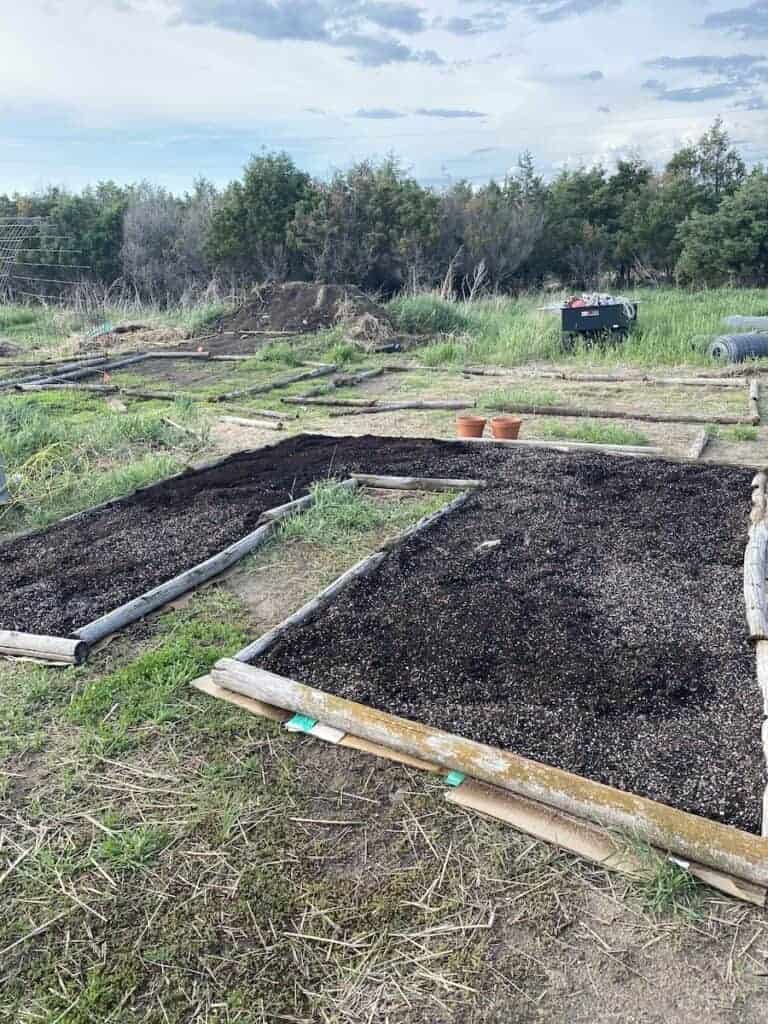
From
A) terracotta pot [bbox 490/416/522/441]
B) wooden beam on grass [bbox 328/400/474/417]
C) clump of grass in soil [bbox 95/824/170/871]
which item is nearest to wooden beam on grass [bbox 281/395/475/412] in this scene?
wooden beam on grass [bbox 328/400/474/417]

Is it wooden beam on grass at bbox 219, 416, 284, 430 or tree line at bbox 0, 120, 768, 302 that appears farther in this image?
tree line at bbox 0, 120, 768, 302

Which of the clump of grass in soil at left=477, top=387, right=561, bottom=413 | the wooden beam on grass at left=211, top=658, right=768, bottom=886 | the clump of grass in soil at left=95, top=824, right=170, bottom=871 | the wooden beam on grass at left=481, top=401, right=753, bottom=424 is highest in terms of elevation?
the clump of grass in soil at left=477, top=387, right=561, bottom=413

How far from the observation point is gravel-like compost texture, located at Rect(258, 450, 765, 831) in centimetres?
219

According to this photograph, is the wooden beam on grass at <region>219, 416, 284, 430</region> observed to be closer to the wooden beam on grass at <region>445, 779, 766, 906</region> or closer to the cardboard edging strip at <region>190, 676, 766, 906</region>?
the cardboard edging strip at <region>190, 676, 766, 906</region>

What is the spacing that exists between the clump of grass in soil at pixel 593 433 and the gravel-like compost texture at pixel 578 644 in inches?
62.5

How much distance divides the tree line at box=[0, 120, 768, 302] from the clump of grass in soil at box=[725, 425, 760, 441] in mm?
10323

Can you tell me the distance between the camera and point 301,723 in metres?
2.46

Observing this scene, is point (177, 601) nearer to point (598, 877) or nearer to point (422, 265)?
point (598, 877)

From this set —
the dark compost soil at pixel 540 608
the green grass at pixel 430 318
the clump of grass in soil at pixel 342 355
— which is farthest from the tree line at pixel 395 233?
the dark compost soil at pixel 540 608

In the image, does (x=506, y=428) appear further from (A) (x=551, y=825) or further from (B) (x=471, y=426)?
(A) (x=551, y=825)

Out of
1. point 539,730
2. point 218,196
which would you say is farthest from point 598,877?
point 218,196

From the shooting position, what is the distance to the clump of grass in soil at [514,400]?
7355 millimetres

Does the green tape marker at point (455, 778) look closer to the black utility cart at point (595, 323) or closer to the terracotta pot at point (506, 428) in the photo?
the terracotta pot at point (506, 428)

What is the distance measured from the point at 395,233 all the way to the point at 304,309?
4632mm
